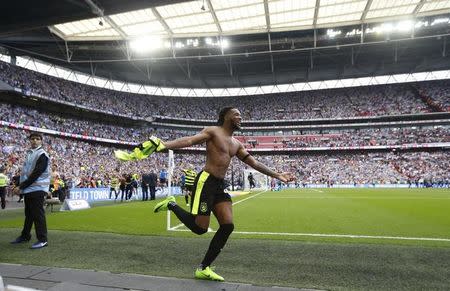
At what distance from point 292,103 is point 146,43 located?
134 feet

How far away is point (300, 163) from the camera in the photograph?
192 ft

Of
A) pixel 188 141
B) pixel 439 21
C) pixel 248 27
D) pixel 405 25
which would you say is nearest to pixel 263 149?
pixel 248 27

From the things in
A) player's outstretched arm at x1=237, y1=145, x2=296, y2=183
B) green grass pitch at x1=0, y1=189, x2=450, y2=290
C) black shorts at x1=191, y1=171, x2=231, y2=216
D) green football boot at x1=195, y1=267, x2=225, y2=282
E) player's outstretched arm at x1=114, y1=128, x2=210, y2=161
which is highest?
player's outstretched arm at x1=114, y1=128, x2=210, y2=161

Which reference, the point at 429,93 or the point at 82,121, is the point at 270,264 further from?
the point at 429,93

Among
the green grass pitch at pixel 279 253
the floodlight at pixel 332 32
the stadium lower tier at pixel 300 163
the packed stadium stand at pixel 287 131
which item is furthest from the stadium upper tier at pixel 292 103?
the green grass pitch at pixel 279 253

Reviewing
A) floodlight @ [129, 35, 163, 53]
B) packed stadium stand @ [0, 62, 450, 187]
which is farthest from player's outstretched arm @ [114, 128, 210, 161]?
packed stadium stand @ [0, 62, 450, 187]

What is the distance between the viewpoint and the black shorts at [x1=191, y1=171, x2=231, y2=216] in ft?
13.6

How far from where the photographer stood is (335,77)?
5934cm

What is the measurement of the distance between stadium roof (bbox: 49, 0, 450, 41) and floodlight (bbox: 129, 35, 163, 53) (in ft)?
1.60

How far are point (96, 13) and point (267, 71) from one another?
48.7 metres

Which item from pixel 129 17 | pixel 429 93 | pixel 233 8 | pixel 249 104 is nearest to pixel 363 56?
pixel 429 93

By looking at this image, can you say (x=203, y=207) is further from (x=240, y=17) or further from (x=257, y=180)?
(x=257, y=180)

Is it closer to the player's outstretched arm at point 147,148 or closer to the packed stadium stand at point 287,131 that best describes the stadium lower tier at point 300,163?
the packed stadium stand at point 287,131

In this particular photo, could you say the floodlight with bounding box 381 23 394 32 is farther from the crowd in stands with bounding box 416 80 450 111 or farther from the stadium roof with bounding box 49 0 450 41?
the crowd in stands with bounding box 416 80 450 111
